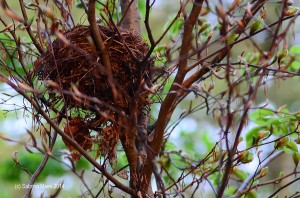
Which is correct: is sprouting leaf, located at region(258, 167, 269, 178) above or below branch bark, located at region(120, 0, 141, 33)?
below

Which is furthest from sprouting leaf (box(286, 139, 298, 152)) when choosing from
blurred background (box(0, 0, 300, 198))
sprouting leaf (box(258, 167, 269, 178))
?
blurred background (box(0, 0, 300, 198))

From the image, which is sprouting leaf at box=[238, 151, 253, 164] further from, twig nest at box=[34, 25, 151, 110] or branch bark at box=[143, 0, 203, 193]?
twig nest at box=[34, 25, 151, 110]

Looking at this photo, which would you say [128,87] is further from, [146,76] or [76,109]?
[76,109]

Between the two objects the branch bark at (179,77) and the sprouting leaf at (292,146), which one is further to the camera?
the sprouting leaf at (292,146)

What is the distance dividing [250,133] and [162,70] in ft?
2.92

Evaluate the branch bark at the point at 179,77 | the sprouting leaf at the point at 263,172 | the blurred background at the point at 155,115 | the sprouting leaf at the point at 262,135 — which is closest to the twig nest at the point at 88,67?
the branch bark at the point at 179,77

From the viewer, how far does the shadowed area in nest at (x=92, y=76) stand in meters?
2.36

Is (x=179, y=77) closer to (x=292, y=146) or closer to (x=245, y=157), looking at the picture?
(x=245, y=157)

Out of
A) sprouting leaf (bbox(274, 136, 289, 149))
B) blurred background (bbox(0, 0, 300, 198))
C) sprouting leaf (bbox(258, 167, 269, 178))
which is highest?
blurred background (bbox(0, 0, 300, 198))

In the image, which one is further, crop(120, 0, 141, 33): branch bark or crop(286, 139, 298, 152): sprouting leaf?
crop(120, 0, 141, 33): branch bark

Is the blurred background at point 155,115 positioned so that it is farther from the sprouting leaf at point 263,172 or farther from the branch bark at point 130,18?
the sprouting leaf at point 263,172

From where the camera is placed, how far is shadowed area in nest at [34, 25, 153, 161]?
2361 millimetres

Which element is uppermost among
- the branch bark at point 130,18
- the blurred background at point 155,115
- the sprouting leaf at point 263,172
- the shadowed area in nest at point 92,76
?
the blurred background at point 155,115

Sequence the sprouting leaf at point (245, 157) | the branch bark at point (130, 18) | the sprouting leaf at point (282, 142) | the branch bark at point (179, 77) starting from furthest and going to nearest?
the branch bark at point (130, 18) < the sprouting leaf at point (282, 142) < the sprouting leaf at point (245, 157) < the branch bark at point (179, 77)
